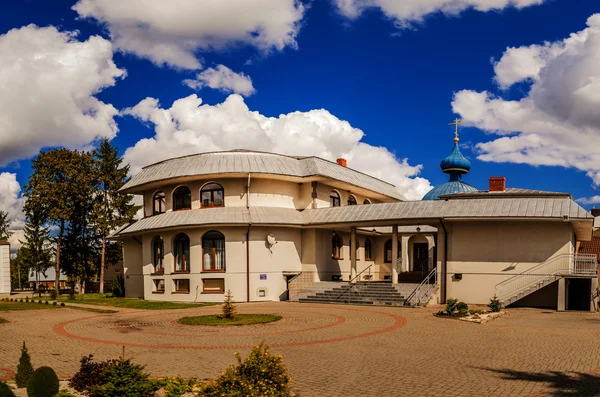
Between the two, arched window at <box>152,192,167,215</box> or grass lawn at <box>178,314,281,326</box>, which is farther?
arched window at <box>152,192,167,215</box>

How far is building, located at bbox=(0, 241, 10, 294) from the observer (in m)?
38.4

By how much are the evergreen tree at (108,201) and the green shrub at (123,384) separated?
3505cm

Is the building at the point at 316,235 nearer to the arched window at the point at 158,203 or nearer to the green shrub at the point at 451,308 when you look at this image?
the arched window at the point at 158,203

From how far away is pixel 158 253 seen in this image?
2850 cm

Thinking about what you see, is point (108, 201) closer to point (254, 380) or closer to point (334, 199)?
point (334, 199)

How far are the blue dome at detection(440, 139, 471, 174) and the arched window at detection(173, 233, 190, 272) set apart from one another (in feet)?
82.3

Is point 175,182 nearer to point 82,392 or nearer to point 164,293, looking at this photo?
point 164,293

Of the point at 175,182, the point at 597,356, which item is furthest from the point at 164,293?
the point at 597,356

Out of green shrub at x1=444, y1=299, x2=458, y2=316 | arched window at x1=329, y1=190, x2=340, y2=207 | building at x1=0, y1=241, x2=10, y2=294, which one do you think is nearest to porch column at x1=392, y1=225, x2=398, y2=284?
arched window at x1=329, y1=190, x2=340, y2=207

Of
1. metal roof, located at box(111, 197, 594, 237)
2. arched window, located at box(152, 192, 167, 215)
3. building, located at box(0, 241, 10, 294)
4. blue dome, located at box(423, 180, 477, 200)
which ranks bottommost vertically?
building, located at box(0, 241, 10, 294)

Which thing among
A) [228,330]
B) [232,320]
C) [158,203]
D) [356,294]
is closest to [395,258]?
[356,294]

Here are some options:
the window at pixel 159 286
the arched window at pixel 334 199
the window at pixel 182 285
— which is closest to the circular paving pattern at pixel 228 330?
the window at pixel 182 285

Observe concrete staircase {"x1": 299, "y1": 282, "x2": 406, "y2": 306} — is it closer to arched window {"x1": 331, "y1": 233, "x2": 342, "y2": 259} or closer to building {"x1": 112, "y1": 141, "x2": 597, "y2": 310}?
building {"x1": 112, "y1": 141, "x2": 597, "y2": 310}

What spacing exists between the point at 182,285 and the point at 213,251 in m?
2.76
